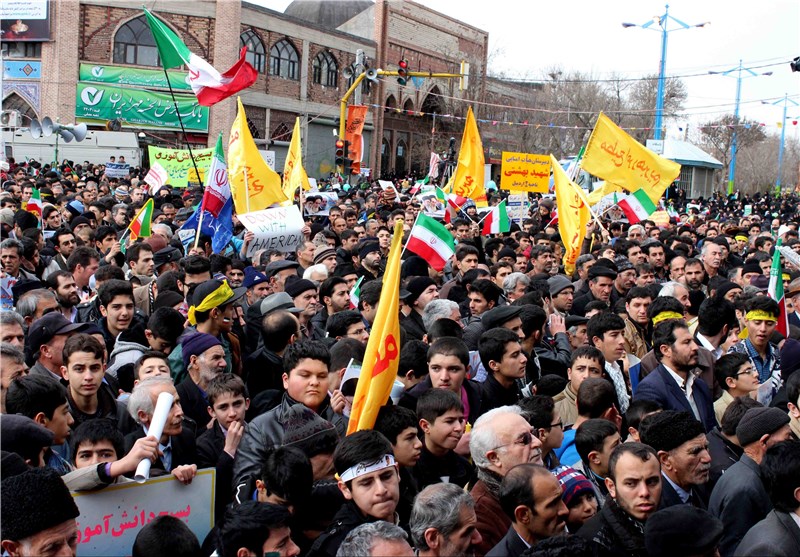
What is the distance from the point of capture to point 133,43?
40.0 m

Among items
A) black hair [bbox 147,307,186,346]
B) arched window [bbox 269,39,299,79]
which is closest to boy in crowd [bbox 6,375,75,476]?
black hair [bbox 147,307,186,346]

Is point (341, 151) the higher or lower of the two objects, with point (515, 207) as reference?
higher

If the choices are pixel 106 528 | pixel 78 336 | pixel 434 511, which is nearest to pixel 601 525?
pixel 434 511

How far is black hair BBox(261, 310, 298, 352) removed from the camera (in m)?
6.40

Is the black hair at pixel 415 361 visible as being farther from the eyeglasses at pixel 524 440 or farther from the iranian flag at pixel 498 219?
the iranian flag at pixel 498 219

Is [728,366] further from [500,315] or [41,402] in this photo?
[41,402]

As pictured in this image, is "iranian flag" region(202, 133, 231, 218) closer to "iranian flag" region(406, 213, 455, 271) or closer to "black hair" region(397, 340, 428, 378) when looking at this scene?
"iranian flag" region(406, 213, 455, 271)

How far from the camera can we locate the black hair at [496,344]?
6066 millimetres

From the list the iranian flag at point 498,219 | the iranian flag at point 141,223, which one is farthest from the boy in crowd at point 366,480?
the iranian flag at point 498,219

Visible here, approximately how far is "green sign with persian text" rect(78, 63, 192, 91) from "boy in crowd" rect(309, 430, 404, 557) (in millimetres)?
36750

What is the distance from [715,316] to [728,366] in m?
1.14

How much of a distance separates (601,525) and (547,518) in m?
0.30

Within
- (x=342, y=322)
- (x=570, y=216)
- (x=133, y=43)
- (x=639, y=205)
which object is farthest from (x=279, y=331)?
(x=133, y=43)

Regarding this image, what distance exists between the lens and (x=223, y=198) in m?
10.7
